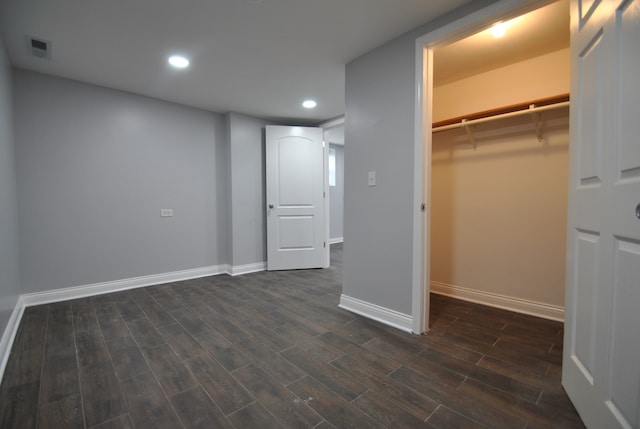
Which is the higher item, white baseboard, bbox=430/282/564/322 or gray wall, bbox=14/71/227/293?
gray wall, bbox=14/71/227/293

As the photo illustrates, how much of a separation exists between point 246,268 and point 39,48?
2.99 metres

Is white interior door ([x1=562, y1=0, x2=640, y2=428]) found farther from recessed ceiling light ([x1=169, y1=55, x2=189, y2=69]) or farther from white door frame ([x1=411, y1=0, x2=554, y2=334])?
recessed ceiling light ([x1=169, y1=55, x2=189, y2=69])

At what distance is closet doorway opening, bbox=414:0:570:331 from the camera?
2141mm

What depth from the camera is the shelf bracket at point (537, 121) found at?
2206mm

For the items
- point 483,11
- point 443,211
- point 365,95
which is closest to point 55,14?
point 365,95

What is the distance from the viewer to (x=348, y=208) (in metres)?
2.54

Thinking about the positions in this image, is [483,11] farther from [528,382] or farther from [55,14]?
[55,14]

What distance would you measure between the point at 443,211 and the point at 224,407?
104 inches

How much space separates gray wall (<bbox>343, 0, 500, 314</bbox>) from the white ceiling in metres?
0.18

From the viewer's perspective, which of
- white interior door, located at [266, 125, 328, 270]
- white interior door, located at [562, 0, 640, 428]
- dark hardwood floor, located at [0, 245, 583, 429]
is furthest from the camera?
white interior door, located at [266, 125, 328, 270]

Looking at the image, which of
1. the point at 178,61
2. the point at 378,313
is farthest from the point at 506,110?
the point at 178,61

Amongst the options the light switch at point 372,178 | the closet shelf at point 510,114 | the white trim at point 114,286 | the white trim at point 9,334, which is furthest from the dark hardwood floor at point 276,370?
the closet shelf at point 510,114

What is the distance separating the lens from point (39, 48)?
2207mm

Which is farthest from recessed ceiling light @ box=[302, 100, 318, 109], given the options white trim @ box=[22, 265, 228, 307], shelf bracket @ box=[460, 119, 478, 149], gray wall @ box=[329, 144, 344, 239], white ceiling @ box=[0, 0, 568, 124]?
gray wall @ box=[329, 144, 344, 239]
